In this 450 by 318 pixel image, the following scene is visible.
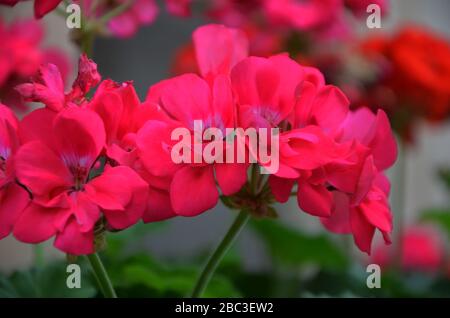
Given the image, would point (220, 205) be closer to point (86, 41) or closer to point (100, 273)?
point (86, 41)

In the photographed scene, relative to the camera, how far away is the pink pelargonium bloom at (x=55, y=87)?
400 millimetres

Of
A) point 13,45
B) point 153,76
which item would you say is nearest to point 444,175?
point 153,76

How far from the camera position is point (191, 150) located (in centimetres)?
41

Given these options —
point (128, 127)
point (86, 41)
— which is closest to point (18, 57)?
point (86, 41)

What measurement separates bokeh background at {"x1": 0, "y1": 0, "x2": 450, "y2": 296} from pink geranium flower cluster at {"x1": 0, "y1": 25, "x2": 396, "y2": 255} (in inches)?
14.1

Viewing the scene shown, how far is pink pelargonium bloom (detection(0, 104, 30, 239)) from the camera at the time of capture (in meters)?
0.39

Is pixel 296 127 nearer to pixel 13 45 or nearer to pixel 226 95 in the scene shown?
pixel 226 95

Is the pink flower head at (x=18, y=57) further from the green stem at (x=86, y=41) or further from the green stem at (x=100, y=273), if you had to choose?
the green stem at (x=100, y=273)

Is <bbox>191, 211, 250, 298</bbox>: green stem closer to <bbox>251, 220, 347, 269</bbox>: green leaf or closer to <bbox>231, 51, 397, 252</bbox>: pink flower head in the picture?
<bbox>231, 51, 397, 252</bbox>: pink flower head

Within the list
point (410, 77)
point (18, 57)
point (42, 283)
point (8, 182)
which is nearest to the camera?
point (8, 182)

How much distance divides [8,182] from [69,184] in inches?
1.2

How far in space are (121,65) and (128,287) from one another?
2.82 feet

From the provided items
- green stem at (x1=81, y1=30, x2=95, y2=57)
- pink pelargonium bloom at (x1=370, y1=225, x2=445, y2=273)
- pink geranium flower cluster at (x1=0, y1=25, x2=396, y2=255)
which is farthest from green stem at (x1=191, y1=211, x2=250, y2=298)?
pink pelargonium bloom at (x1=370, y1=225, x2=445, y2=273)

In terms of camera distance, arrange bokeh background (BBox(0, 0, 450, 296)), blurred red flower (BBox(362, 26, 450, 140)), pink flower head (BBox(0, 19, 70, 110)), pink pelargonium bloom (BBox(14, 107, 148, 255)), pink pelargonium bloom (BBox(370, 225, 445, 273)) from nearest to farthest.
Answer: pink pelargonium bloom (BBox(14, 107, 148, 255)) < pink flower head (BBox(0, 19, 70, 110)) < blurred red flower (BBox(362, 26, 450, 140)) < bokeh background (BBox(0, 0, 450, 296)) < pink pelargonium bloom (BBox(370, 225, 445, 273))
